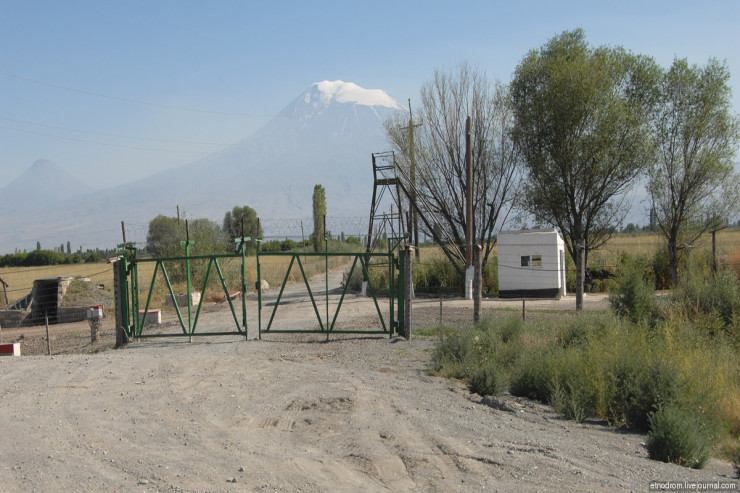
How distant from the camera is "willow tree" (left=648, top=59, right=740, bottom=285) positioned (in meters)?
27.8

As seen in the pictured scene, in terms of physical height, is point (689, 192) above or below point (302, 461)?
above

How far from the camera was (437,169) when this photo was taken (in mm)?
29125

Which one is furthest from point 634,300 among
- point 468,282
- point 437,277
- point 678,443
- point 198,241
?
point 198,241

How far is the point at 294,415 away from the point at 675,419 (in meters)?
4.87


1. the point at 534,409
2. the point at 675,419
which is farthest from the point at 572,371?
the point at 675,419

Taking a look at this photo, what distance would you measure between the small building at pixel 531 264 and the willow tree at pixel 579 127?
135 centimetres

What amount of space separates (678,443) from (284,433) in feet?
15.6

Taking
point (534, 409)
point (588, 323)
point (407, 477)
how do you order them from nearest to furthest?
point (407, 477) → point (534, 409) → point (588, 323)

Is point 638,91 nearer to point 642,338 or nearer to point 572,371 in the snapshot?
point 642,338

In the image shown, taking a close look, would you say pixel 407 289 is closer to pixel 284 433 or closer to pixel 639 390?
pixel 639 390

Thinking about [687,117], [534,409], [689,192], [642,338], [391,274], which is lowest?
[534,409]

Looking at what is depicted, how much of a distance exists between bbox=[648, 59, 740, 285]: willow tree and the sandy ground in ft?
72.3

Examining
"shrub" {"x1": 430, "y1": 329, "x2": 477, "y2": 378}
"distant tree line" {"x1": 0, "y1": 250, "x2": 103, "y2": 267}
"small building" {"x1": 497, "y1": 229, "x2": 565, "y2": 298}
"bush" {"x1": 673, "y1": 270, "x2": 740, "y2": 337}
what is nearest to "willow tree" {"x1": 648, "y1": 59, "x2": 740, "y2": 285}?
"small building" {"x1": 497, "y1": 229, "x2": 565, "y2": 298}

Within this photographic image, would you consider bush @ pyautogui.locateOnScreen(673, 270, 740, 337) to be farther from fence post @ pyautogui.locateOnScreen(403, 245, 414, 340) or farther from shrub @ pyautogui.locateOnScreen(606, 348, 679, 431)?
fence post @ pyautogui.locateOnScreen(403, 245, 414, 340)
